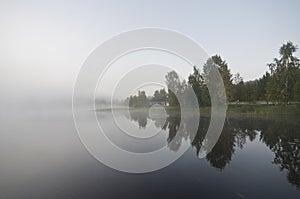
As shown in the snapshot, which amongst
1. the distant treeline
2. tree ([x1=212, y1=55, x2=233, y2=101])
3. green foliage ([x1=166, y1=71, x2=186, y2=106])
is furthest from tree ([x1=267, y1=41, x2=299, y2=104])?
green foliage ([x1=166, y1=71, x2=186, y2=106])

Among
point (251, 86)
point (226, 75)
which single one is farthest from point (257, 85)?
point (226, 75)

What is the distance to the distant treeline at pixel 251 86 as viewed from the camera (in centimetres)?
3838

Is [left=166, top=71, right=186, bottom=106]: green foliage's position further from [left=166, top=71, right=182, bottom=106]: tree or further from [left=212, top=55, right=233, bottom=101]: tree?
[left=212, top=55, right=233, bottom=101]: tree

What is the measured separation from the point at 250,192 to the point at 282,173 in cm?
353

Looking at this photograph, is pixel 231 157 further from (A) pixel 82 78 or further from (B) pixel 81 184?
(A) pixel 82 78

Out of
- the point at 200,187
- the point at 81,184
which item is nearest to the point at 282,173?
the point at 200,187

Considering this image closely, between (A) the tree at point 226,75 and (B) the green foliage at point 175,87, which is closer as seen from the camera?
(A) the tree at point 226,75

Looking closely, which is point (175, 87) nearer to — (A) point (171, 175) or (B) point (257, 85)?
(B) point (257, 85)

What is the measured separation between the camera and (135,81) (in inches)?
691

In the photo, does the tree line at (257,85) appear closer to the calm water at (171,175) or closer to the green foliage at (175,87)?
the green foliage at (175,87)

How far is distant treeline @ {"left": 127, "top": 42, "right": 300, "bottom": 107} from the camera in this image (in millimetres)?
38375

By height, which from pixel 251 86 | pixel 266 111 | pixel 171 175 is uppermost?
pixel 251 86

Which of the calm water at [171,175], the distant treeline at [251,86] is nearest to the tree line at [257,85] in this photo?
the distant treeline at [251,86]

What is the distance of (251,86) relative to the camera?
172 feet
